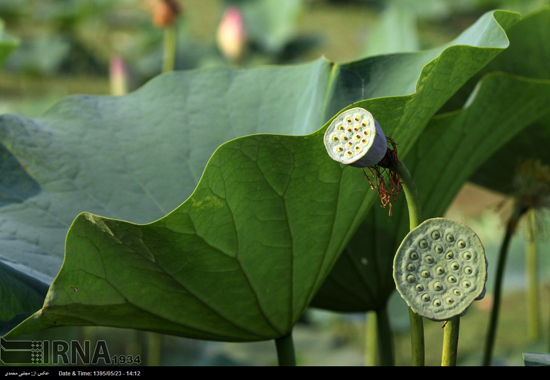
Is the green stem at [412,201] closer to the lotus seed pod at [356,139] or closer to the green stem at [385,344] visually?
the lotus seed pod at [356,139]

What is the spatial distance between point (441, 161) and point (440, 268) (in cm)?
33

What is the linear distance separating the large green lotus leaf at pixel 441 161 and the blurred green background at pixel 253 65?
0.51ft

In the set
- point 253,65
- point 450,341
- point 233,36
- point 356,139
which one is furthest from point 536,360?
point 253,65

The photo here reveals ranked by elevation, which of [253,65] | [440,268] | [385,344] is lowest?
[385,344]

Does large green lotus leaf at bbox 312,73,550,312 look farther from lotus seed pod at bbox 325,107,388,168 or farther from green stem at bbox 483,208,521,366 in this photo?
lotus seed pod at bbox 325,107,388,168

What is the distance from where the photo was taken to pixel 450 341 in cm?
40

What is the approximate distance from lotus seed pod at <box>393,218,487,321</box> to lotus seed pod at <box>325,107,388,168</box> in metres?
0.06

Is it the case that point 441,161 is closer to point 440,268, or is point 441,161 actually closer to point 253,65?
point 440,268

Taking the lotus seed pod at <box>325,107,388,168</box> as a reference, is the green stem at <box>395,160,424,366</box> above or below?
below

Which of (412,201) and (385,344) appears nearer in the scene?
(412,201)

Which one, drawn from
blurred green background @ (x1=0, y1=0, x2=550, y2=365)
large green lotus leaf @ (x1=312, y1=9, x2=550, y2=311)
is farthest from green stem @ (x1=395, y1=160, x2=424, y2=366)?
blurred green background @ (x1=0, y1=0, x2=550, y2=365)

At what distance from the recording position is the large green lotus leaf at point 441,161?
0.66m

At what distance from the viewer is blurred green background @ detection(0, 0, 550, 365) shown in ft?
4.85
